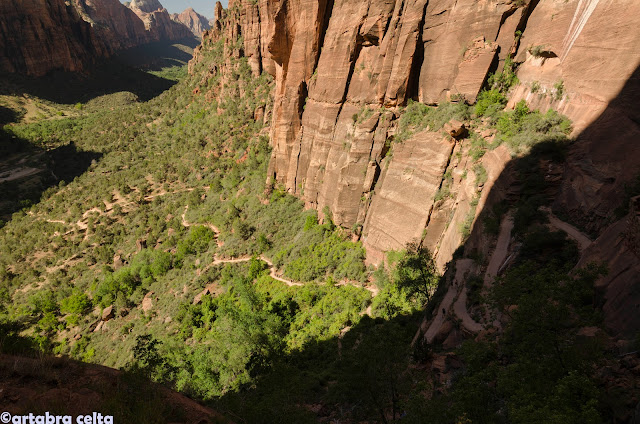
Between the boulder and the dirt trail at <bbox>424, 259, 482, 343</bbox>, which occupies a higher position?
the dirt trail at <bbox>424, 259, 482, 343</bbox>

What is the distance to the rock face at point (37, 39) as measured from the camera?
108m

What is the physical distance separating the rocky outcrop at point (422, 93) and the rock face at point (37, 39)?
12337 centimetres

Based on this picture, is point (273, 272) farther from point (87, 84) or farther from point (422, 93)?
point (87, 84)

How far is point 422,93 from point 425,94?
17.6 inches

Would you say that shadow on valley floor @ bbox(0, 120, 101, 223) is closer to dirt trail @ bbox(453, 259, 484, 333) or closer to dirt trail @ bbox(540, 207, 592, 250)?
dirt trail @ bbox(453, 259, 484, 333)

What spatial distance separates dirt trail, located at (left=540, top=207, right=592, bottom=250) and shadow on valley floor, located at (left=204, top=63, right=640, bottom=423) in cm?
30

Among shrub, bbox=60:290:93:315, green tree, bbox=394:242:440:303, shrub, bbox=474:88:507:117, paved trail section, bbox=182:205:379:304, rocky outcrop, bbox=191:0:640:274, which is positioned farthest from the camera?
shrub, bbox=60:290:93:315

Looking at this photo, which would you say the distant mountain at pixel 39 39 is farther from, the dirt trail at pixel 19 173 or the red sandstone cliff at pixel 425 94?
the red sandstone cliff at pixel 425 94

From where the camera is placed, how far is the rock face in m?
108

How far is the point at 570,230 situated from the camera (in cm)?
1375

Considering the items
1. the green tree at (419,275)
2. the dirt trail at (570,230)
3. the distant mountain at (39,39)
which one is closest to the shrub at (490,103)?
the dirt trail at (570,230)

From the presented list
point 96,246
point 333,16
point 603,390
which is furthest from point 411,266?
point 96,246

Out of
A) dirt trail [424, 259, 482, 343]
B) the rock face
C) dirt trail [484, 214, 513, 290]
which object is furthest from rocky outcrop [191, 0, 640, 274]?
the rock face

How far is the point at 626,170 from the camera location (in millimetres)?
12562
